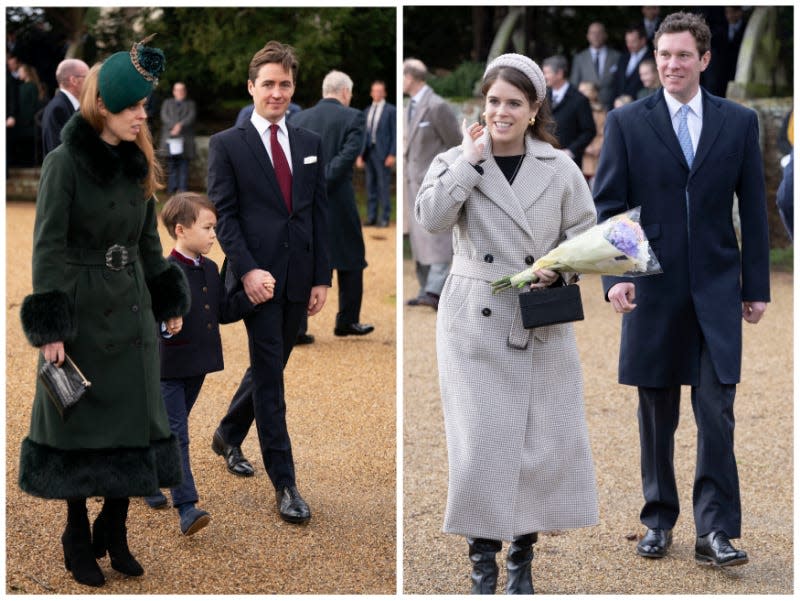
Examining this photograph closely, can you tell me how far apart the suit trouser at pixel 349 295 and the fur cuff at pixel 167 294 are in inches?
164

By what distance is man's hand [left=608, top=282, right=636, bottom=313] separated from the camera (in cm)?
477

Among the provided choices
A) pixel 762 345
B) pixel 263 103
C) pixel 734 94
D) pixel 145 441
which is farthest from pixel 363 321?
pixel 734 94

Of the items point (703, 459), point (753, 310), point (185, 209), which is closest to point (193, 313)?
point (185, 209)

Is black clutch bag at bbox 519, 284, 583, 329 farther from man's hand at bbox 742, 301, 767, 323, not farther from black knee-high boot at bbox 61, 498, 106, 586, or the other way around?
black knee-high boot at bbox 61, 498, 106, 586

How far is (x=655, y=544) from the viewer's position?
4.98 metres

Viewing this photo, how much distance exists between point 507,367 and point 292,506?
1299mm

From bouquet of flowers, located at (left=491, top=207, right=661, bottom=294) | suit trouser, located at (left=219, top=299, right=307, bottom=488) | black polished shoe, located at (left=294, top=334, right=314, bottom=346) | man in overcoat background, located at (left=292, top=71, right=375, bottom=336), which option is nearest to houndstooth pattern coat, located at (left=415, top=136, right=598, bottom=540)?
bouquet of flowers, located at (left=491, top=207, right=661, bottom=294)

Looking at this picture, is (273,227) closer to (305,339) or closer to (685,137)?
(685,137)

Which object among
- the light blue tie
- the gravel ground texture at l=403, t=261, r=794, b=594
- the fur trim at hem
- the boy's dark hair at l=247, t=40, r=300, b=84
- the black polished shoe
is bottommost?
the gravel ground texture at l=403, t=261, r=794, b=594

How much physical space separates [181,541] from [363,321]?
4.64 metres

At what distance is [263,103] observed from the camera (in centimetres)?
515

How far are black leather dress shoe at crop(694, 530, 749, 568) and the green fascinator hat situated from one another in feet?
8.52

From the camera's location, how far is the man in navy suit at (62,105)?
7535 millimetres

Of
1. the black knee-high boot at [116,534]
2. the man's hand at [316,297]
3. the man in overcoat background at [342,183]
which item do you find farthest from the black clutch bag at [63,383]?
the man in overcoat background at [342,183]
